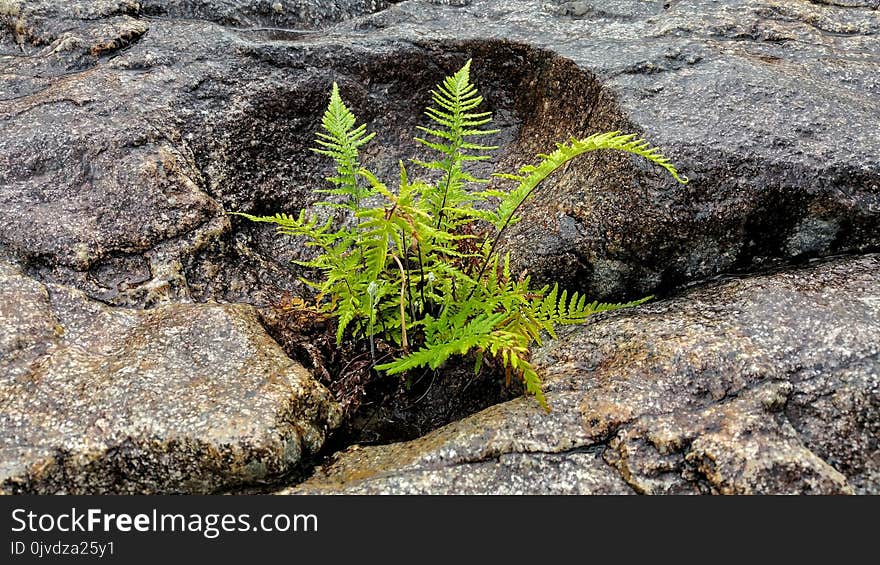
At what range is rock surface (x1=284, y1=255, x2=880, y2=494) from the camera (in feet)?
8.99

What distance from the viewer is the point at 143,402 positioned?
2941mm

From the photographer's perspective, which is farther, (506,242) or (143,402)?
(506,242)

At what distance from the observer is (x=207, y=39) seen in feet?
16.2

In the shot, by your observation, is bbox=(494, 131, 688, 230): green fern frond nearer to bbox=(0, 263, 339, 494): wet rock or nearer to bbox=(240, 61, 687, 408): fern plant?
bbox=(240, 61, 687, 408): fern plant

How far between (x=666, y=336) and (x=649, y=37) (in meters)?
2.72

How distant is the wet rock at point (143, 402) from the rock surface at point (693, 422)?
32 centimetres

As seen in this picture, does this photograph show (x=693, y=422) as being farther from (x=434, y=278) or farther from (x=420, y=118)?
(x=420, y=118)

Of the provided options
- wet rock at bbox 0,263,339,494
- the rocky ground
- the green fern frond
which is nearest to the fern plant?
the green fern frond

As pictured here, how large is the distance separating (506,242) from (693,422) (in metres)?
1.73

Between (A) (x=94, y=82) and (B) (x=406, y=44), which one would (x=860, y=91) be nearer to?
(B) (x=406, y=44)

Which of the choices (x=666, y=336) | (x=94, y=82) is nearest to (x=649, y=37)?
(x=666, y=336)

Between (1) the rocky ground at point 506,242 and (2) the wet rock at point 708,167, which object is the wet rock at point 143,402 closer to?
(1) the rocky ground at point 506,242

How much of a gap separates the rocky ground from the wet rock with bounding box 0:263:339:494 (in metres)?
0.01

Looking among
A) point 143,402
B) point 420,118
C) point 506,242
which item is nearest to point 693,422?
point 506,242
